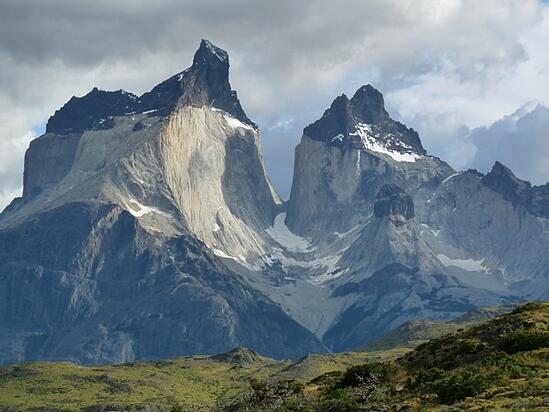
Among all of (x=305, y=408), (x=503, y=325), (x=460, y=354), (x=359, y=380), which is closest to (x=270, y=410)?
(x=305, y=408)

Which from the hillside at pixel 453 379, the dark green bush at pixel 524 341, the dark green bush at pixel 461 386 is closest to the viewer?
the hillside at pixel 453 379

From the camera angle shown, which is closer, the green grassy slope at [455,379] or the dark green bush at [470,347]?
the green grassy slope at [455,379]

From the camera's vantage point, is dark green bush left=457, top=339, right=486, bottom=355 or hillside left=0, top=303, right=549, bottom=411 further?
dark green bush left=457, top=339, right=486, bottom=355

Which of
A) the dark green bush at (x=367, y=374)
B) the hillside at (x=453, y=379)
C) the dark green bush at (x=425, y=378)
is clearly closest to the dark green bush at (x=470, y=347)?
the hillside at (x=453, y=379)

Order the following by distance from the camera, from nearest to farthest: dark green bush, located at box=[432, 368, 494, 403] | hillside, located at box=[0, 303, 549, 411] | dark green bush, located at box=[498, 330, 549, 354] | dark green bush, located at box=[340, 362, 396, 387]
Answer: hillside, located at box=[0, 303, 549, 411]
dark green bush, located at box=[432, 368, 494, 403]
dark green bush, located at box=[498, 330, 549, 354]
dark green bush, located at box=[340, 362, 396, 387]

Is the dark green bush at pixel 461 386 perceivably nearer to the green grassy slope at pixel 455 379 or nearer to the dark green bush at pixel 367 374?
the green grassy slope at pixel 455 379

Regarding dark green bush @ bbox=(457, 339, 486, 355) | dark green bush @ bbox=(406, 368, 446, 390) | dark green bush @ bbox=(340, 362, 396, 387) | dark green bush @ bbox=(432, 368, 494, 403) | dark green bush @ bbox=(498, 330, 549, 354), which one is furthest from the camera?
dark green bush @ bbox=(340, 362, 396, 387)

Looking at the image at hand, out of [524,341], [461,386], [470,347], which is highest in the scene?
[524,341]

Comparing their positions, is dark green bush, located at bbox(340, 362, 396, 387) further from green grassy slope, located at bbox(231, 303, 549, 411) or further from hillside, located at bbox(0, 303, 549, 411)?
green grassy slope, located at bbox(231, 303, 549, 411)

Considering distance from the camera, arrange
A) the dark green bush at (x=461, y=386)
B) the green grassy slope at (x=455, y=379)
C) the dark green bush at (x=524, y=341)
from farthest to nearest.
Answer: the dark green bush at (x=524, y=341), the dark green bush at (x=461, y=386), the green grassy slope at (x=455, y=379)

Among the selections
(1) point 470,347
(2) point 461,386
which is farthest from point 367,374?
(2) point 461,386

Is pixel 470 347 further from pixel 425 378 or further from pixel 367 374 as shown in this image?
pixel 367 374

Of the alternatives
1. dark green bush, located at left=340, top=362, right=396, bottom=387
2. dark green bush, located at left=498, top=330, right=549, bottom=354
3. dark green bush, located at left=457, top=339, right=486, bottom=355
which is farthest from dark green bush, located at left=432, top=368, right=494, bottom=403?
dark green bush, located at left=340, top=362, right=396, bottom=387

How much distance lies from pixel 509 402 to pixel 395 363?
35.7 meters
